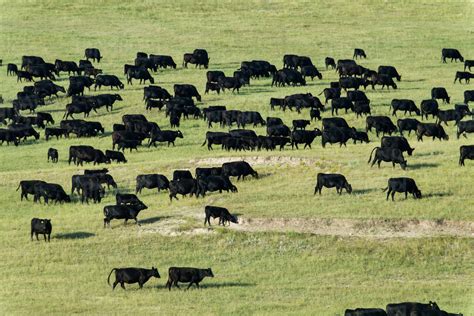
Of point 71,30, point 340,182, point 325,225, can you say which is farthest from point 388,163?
point 71,30

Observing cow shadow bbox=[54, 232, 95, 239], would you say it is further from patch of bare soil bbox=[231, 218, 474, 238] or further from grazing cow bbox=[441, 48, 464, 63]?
grazing cow bbox=[441, 48, 464, 63]

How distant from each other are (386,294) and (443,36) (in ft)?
194

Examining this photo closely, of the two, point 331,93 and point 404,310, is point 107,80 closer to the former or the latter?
point 331,93

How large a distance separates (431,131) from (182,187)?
1522 centimetres

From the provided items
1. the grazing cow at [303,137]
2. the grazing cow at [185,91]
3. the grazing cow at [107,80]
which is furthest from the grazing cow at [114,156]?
the grazing cow at [107,80]

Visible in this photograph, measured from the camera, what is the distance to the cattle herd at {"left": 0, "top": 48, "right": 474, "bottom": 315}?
164ft

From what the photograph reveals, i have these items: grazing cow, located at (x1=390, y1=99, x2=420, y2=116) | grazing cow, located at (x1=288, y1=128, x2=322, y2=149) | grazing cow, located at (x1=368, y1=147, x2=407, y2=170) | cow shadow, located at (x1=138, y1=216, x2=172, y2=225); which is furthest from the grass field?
grazing cow, located at (x1=288, y1=128, x2=322, y2=149)

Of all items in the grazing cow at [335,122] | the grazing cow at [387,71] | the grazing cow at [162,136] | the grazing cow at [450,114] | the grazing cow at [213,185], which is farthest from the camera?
the grazing cow at [387,71]

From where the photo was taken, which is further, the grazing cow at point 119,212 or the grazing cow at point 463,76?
the grazing cow at point 463,76

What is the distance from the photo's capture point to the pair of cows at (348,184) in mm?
46938

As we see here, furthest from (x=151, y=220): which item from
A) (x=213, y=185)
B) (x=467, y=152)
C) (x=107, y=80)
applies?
(x=107, y=80)

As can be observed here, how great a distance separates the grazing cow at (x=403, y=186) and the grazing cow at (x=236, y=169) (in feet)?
24.4

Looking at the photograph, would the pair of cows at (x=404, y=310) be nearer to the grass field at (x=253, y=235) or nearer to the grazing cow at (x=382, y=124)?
the grass field at (x=253, y=235)

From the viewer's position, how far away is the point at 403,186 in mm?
46875
